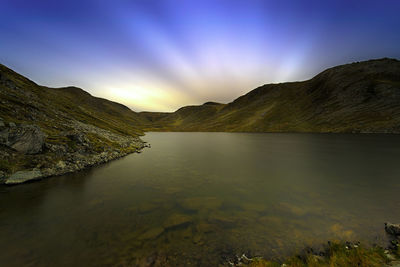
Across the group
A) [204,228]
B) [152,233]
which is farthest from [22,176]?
[204,228]

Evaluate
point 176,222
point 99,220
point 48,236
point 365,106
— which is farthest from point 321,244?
point 365,106

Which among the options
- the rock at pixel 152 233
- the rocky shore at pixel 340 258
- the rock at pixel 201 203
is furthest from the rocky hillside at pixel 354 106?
the rock at pixel 152 233

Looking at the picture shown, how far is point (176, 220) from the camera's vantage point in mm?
12680

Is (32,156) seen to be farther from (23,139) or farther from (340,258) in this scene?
(340,258)

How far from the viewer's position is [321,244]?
9.73 metres

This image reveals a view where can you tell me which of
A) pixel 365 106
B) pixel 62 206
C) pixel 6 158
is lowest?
pixel 62 206

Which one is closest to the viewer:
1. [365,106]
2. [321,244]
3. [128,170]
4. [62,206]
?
[321,244]

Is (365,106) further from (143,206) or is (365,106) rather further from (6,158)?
(6,158)

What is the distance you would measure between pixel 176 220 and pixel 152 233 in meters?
2.18

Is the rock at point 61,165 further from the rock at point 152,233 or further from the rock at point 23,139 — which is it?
the rock at point 152,233

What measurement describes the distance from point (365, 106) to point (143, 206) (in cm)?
18931

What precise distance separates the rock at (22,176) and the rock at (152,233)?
19721 mm

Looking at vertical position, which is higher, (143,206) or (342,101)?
(342,101)

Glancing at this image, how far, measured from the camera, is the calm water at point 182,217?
30.2 feet
